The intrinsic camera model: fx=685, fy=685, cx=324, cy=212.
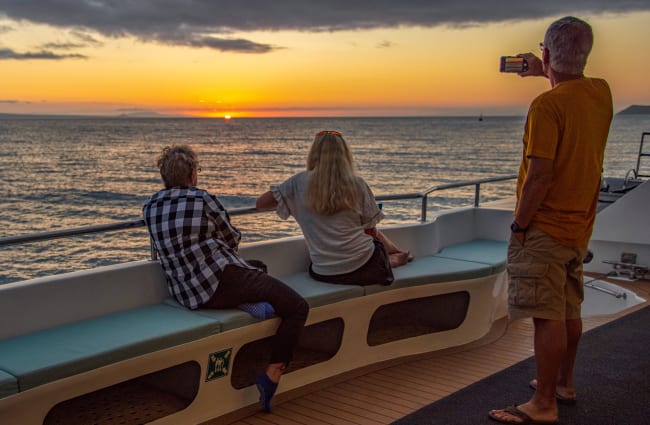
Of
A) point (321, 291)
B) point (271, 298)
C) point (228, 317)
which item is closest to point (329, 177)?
point (321, 291)

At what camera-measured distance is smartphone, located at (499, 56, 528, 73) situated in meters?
3.03

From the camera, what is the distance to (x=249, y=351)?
141 inches

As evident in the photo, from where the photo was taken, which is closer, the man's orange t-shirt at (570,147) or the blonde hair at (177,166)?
the man's orange t-shirt at (570,147)

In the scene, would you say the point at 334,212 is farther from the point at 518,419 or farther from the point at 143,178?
the point at 143,178

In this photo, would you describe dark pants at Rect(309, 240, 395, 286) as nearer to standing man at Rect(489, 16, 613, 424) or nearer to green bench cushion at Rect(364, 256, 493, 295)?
Answer: green bench cushion at Rect(364, 256, 493, 295)

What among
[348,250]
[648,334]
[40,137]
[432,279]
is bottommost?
[40,137]

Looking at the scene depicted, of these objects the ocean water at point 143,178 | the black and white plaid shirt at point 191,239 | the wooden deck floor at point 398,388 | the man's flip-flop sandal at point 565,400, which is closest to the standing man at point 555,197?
the man's flip-flop sandal at point 565,400

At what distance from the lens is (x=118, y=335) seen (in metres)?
2.79

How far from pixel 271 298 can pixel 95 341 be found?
786 millimetres

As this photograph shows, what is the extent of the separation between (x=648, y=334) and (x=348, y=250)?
86.3 inches

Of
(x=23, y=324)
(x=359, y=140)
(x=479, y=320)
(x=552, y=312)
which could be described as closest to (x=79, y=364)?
(x=23, y=324)

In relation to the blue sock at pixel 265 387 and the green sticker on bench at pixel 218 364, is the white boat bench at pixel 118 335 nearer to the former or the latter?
the green sticker on bench at pixel 218 364

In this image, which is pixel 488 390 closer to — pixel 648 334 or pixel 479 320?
pixel 479 320

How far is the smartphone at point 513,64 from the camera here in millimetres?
3025
